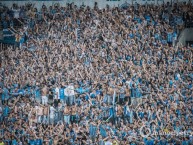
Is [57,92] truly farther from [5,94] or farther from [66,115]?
[5,94]

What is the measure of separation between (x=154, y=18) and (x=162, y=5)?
2629 mm

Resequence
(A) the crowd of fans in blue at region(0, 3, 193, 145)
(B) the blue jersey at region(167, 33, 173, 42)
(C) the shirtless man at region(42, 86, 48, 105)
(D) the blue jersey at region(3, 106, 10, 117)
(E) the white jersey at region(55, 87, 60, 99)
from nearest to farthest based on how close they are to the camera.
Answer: (A) the crowd of fans in blue at region(0, 3, 193, 145) → (D) the blue jersey at region(3, 106, 10, 117) → (C) the shirtless man at region(42, 86, 48, 105) → (E) the white jersey at region(55, 87, 60, 99) → (B) the blue jersey at region(167, 33, 173, 42)

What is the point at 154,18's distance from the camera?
3531 cm

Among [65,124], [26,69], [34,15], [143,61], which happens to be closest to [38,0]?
[34,15]

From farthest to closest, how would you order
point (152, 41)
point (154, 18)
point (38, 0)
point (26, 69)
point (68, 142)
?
point (38, 0), point (154, 18), point (152, 41), point (26, 69), point (68, 142)

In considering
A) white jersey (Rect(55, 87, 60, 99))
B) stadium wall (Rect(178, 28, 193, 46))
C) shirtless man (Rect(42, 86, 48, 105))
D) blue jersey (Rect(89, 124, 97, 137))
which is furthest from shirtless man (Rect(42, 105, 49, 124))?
stadium wall (Rect(178, 28, 193, 46))

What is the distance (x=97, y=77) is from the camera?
1168 inches

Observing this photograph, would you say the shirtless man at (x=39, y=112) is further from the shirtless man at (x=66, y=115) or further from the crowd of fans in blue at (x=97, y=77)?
the shirtless man at (x=66, y=115)

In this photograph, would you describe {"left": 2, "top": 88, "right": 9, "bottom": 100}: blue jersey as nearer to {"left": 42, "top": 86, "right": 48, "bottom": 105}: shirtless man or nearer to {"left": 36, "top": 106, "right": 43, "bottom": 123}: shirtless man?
{"left": 42, "top": 86, "right": 48, "bottom": 105}: shirtless man

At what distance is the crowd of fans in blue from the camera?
26031 millimetres

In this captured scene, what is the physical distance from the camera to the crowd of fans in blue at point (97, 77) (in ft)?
85.4

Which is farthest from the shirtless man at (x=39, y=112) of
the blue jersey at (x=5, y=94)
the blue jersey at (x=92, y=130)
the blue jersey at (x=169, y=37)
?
the blue jersey at (x=169, y=37)

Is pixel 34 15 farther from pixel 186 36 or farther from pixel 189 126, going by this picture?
pixel 189 126

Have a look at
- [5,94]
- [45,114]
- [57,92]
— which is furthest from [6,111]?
[57,92]
